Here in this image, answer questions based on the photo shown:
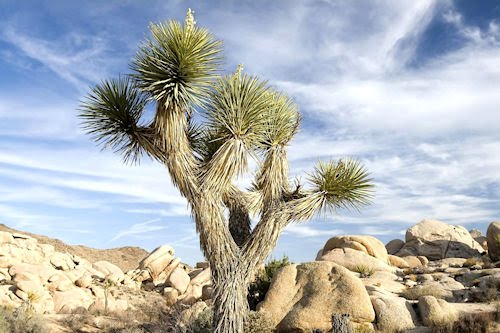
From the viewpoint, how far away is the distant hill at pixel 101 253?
35.5 m

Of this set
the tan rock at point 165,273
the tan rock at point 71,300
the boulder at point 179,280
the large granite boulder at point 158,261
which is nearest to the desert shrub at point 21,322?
the tan rock at point 71,300

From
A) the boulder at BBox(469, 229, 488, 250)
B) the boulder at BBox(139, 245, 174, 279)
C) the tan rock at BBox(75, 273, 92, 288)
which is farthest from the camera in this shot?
the boulder at BBox(469, 229, 488, 250)

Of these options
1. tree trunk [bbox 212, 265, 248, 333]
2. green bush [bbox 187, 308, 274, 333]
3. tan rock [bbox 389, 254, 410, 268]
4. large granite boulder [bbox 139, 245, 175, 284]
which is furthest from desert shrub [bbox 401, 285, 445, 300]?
large granite boulder [bbox 139, 245, 175, 284]

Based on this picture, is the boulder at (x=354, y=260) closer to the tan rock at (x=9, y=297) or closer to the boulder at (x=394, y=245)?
the boulder at (x=394, y=245)

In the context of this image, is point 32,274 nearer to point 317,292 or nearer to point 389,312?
point 317,292

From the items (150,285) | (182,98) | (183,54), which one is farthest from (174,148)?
(150,285)

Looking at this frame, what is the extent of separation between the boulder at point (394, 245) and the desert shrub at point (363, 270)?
1020 cm

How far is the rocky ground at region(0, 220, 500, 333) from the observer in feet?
42.4

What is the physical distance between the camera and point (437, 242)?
2955cm

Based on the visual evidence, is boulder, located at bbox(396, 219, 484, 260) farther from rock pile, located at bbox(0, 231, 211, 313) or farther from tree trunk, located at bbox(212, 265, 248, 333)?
tree trunk, located at bbox(212, 265, 248, 333)

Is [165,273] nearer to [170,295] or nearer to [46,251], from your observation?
[170,295]

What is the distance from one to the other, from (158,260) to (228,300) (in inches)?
543

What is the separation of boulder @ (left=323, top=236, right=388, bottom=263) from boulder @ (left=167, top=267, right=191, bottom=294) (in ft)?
25.7

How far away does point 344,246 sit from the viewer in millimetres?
24859
